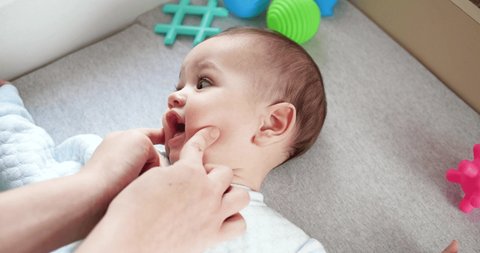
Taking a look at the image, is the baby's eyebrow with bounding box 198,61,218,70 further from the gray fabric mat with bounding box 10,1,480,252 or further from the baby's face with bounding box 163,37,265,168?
the gray fabric mat with bounding box 10,1,480,252

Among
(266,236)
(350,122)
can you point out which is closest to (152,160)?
(266,236)

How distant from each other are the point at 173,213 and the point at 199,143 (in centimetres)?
19

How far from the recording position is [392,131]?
149cm

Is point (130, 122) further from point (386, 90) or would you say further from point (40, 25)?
point (386, 90)

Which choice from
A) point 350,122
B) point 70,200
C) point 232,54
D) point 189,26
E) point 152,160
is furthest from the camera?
point 189,26

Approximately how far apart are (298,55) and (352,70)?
1.69 ft

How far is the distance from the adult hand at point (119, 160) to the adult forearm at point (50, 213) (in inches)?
0.7

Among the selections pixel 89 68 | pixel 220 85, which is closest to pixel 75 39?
pixel 89 68

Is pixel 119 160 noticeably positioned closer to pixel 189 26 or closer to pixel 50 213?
pixel 50 213

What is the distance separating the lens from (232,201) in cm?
82

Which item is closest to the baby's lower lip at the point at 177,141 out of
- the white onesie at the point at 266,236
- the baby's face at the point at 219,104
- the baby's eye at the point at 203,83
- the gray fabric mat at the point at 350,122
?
the baby's face at the point at 219,104

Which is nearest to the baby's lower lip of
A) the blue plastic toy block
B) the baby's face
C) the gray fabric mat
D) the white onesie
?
the baby's face

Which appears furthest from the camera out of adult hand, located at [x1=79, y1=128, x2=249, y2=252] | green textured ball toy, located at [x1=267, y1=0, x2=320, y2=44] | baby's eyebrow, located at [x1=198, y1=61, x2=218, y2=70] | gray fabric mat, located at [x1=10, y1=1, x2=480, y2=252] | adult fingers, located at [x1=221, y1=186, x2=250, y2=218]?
green textured ball toy, located at [x1=267, y1=0, x2=320, y2=44]

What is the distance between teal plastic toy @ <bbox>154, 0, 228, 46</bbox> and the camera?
5.40 ft
